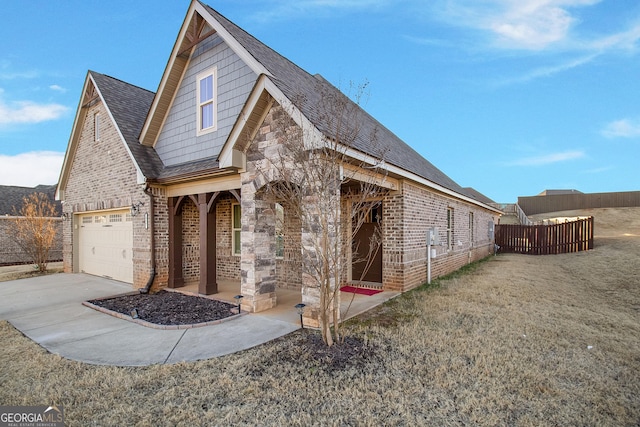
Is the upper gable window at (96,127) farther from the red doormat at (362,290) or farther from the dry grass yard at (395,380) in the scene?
the red doormat at (362,290)

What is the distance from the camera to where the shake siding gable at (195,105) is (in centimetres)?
809

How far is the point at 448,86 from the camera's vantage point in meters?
19.5

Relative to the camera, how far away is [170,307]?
25.4 feet

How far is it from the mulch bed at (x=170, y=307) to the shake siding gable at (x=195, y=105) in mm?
3893

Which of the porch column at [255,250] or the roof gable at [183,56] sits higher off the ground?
the roof gable at [183,56]

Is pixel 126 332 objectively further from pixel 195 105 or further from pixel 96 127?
pixel 96 127

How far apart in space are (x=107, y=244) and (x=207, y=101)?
7177 millimetres

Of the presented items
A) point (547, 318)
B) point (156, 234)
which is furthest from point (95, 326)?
point (547, 318)

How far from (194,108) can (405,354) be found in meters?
8.41

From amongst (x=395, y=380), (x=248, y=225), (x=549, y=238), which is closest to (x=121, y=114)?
(x=248, y=225)

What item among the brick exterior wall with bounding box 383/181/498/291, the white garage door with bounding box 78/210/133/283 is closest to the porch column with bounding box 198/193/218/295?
the white garage door with bounding box 78/210/133/283

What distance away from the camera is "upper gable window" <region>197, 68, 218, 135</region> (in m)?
8.68

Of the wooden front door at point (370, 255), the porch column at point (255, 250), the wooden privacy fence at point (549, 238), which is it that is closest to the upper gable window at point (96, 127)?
the porch column at point (255, 250)

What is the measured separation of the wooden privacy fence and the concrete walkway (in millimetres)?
15328
